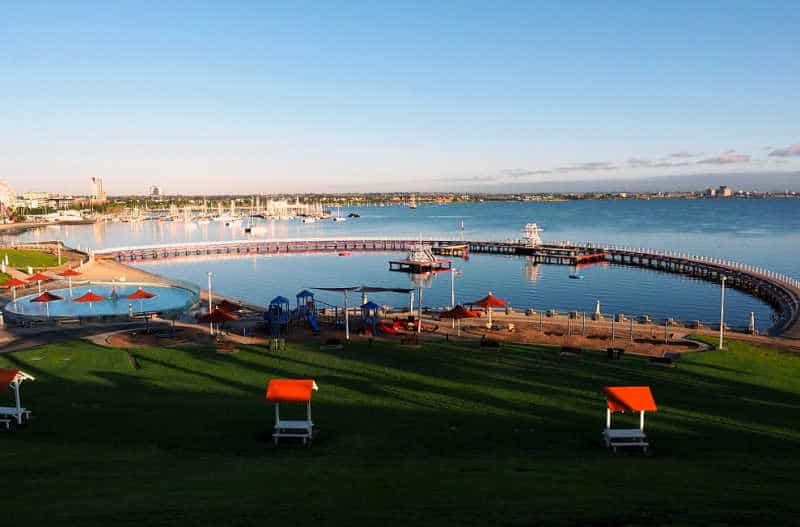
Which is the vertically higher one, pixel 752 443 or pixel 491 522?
pixel 491 522

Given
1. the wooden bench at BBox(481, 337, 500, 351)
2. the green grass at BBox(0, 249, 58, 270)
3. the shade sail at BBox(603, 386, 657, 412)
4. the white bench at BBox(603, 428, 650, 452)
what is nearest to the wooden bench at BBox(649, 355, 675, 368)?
the wooden bench at BBox(481, 337, 500, 351)

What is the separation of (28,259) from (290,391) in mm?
67190

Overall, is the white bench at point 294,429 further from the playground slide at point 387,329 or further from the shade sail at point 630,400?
the playground slide at point 387,329

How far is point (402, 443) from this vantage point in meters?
16.5

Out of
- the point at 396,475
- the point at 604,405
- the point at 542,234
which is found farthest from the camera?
the point at 542,234

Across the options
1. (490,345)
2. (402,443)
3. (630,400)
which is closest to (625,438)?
(630,400)

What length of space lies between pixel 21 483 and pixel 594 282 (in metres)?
67.9

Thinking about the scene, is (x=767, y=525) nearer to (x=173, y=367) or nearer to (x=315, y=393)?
(x=315, y=393)

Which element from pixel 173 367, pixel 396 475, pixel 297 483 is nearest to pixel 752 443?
pixel 396 475

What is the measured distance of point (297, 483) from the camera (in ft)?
41.7

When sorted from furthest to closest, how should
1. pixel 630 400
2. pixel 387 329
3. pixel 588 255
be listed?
pixel 588 255 → pixel 387 329 → pixel 630 400

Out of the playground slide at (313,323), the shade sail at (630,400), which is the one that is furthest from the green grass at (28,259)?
the shade sail at (630,400)

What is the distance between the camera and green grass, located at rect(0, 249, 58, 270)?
221 ft

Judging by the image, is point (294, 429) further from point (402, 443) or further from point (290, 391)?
point (402, 443)
